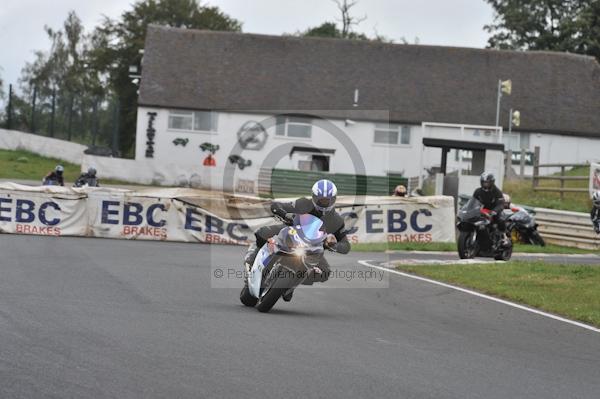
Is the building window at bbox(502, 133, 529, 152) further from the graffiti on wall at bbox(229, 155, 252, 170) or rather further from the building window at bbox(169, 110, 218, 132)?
the building window at bbox(169, 110, 218, 132)

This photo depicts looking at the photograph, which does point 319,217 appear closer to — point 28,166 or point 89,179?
point 89,179

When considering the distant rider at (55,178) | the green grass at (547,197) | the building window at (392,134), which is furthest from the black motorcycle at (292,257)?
the building window at (392,134)

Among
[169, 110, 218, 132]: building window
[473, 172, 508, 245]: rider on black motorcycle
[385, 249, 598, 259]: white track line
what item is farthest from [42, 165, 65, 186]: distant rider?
[169, 110, 218, 132]: building window

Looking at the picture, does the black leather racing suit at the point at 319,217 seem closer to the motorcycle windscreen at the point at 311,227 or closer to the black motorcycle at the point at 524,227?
the motorcycle windscreen at the point at 311,227

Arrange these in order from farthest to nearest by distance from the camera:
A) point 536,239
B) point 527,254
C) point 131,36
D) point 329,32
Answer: point 329,32, point 131,36, point 536,239, point 527,254

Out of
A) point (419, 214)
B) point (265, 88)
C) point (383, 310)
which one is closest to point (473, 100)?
point (265, 88)

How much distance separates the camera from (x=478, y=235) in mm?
21891

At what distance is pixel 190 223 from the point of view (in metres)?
26.7

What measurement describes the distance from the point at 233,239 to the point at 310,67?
130 feet

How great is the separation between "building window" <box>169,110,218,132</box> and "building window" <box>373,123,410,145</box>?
949 centimetres

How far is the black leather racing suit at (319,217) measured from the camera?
12250 mm

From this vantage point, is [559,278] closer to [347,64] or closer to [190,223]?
[190,223]

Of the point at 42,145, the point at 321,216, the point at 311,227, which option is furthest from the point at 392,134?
the point at 311,227

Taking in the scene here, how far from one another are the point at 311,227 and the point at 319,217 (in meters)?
0.41
